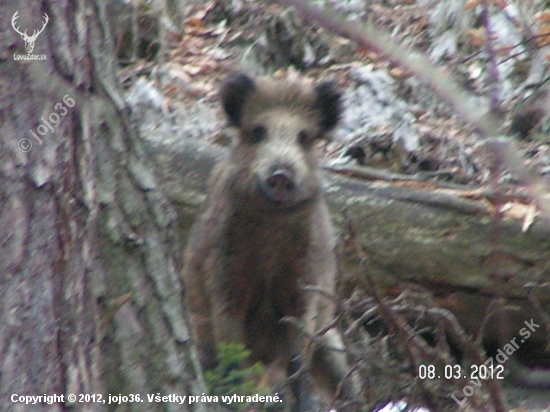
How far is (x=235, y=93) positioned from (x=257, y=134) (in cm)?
42

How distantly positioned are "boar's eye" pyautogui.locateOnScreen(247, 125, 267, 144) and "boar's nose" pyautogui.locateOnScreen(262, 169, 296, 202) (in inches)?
19.3

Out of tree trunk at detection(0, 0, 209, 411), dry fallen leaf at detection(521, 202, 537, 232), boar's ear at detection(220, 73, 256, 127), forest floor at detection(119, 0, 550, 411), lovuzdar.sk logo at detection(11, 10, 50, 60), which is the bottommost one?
forest floor at detection(119, 0, 550, 411)

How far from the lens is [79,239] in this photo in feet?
10.1

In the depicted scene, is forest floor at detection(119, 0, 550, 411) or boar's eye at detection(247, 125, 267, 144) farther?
forest floor at detection(119, 0, 550, 411)

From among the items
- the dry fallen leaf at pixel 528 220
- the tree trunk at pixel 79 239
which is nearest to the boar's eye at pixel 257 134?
the dry fallen leaf at pixel 528 220

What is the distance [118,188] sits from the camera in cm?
340

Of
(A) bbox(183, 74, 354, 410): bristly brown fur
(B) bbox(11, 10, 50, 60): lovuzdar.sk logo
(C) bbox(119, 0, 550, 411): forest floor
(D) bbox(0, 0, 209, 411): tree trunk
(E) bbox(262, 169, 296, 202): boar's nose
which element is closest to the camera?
(D) bbox(0, 0, 209, 411): tree trunk

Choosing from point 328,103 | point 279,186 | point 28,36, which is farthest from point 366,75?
point 28,36

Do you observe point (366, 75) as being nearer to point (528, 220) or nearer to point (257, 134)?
point (528, 220)

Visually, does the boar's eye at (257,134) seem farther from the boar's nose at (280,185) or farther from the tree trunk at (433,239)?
the tree trunk at (433,239)

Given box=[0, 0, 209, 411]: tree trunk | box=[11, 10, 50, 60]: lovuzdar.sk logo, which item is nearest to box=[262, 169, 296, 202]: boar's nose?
box=[0, 0, 209, 411]: tree trunk

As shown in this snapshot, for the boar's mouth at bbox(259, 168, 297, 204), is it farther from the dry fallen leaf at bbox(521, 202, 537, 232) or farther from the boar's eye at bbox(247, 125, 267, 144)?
the dry fallen leaf at bbox(521, 202, 537, 232)

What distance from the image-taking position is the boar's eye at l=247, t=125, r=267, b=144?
6.68 meters

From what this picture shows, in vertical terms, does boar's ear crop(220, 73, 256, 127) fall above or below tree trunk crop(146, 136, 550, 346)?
above
